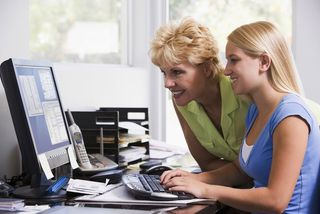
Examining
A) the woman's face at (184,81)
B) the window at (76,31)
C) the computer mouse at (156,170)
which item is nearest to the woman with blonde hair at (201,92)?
the woman's face at (184,81)

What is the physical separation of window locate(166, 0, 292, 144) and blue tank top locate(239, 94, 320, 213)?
155cm

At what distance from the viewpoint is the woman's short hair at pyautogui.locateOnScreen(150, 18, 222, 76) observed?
6.03 feet

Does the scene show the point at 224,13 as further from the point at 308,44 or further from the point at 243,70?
the point at 243,70

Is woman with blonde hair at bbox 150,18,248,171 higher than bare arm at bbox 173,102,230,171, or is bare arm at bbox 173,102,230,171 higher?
woman with blonde hair at bbox 150,18,248,171

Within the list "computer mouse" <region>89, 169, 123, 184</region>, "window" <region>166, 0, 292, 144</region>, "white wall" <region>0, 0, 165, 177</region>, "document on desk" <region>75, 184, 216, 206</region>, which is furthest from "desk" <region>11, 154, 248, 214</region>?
"window" <region>166, 0, 292, 144</region>

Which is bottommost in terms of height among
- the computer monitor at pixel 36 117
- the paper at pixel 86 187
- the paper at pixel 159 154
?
the paper at pixel 159 154

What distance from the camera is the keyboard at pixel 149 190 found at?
4.64ft

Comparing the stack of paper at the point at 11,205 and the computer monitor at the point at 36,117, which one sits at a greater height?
the computer monitor at the point at 36,117

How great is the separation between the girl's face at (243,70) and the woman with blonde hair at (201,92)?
0.29 m

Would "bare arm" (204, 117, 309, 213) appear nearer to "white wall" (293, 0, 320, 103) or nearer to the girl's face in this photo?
the girl's face

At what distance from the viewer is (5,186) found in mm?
1555

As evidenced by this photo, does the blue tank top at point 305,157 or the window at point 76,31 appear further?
the window at point 76,31

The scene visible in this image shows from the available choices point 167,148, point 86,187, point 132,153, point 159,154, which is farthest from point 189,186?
point 167,148

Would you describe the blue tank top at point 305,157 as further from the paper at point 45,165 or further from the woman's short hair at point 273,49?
the paper at point 45,165
